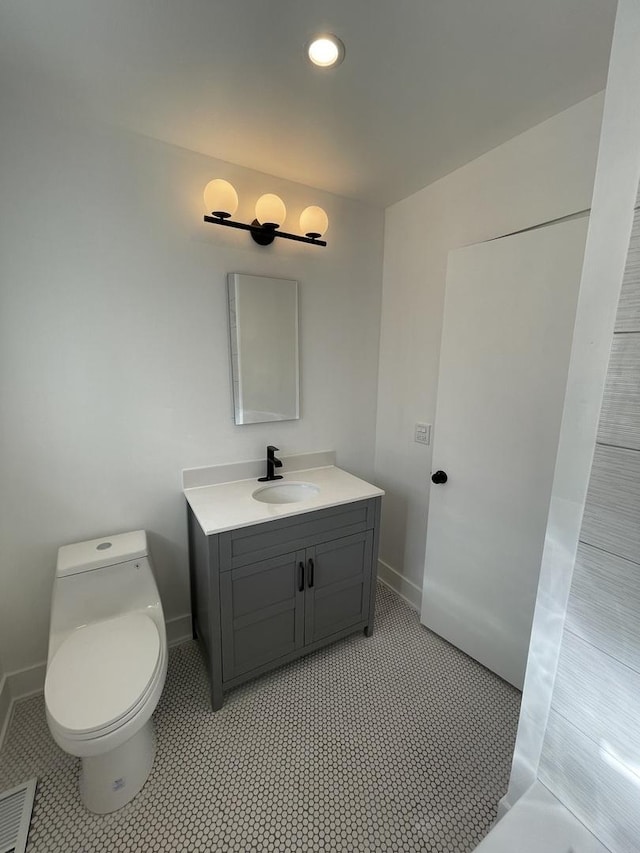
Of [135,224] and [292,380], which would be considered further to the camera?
[292,380]

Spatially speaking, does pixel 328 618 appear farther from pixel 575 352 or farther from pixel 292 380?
pixel 575 352

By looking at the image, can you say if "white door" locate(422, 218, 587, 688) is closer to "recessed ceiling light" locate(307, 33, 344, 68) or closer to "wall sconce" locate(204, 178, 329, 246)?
"wall sconce" locate(204, 178, 329, 246)

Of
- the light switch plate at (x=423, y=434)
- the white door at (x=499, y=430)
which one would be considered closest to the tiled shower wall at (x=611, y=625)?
the white door at (x=499, y=430)

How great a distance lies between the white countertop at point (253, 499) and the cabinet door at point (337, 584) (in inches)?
8.1

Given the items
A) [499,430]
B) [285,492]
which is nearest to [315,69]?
[499,430]

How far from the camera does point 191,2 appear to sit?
0.93 m

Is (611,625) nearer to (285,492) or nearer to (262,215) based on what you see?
(285,492)

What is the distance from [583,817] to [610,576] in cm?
62

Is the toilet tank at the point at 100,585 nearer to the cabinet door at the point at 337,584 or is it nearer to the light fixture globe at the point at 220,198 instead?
the cabinet door at the point at 337,584

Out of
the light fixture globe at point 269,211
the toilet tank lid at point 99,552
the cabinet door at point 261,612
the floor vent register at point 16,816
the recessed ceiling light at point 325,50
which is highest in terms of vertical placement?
the recessed ceiling light at point 325,50

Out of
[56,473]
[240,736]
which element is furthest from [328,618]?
[56,473]

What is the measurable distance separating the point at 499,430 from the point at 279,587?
122 cm

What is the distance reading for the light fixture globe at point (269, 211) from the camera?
158cm

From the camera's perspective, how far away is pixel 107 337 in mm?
1502
